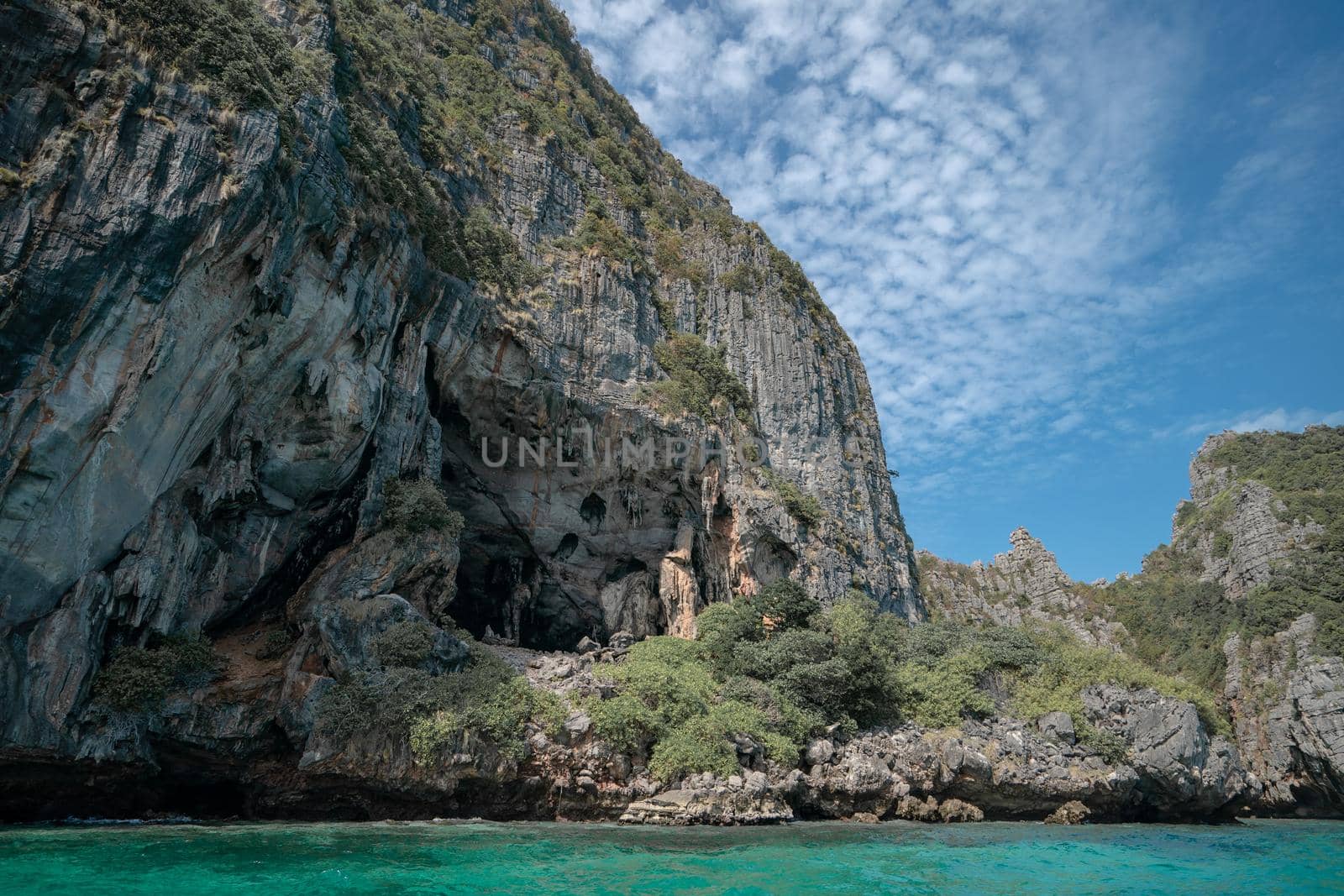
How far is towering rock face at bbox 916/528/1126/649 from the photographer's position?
192ft

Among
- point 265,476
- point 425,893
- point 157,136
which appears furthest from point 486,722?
point 157,136

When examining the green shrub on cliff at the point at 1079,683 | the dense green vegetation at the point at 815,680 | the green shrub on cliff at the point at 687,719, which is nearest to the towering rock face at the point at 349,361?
the dense green vegetation at the point at 815,680

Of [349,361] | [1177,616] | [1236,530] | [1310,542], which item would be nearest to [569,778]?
[349,361]

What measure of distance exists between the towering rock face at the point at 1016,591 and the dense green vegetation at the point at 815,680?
104 ft

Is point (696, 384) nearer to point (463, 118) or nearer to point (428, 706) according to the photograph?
point (463, 118)

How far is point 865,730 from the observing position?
22672mm

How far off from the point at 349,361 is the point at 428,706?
926cm

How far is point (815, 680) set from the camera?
22172 mm

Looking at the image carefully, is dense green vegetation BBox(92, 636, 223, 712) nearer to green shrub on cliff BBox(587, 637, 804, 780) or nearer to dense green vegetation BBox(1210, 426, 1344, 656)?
green shrub on cliff BBox(587, 637, 804, 780)

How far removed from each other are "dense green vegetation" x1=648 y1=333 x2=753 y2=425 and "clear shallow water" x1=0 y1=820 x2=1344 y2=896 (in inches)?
678

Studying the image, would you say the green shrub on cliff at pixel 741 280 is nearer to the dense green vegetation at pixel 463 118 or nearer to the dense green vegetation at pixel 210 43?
the dense green vegetation at pixel 463 118

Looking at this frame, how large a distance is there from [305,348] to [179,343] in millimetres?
3920

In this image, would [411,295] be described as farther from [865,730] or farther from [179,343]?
[865,730]

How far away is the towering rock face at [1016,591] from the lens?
192 ft
